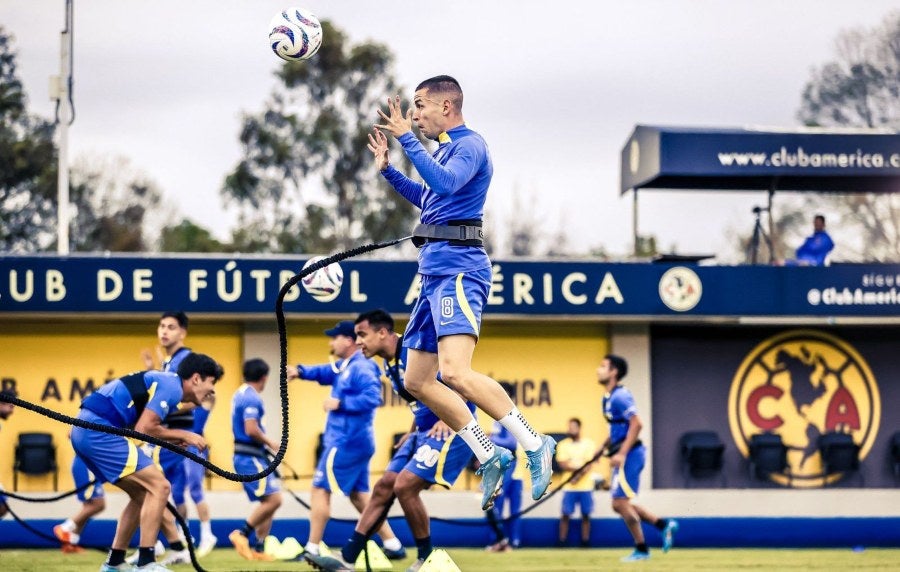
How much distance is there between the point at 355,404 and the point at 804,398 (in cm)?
741

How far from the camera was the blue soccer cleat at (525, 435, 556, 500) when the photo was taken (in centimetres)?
980

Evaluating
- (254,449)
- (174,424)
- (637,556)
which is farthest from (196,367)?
(637,556)

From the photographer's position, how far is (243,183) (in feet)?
147

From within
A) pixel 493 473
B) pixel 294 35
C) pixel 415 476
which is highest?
pixel 294 35

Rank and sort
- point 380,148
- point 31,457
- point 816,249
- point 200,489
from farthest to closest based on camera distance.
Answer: point 816,249 → point 31,457 → point 200,489 → point 380,148

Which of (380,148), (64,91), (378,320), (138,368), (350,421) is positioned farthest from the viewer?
(64,91)

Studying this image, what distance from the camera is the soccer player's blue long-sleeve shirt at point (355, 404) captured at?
15170 millimetres

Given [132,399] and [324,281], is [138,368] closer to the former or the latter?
[324,281]

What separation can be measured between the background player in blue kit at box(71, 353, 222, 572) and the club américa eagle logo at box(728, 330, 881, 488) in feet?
31.5

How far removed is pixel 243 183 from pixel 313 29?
34530 millimetres

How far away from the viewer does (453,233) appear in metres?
9.72

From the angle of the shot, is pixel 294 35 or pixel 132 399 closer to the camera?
pixel 294 35

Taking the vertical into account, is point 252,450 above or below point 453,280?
below

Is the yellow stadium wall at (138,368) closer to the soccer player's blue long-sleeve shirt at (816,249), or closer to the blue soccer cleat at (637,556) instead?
the blue soccer cleat at (637,556)
